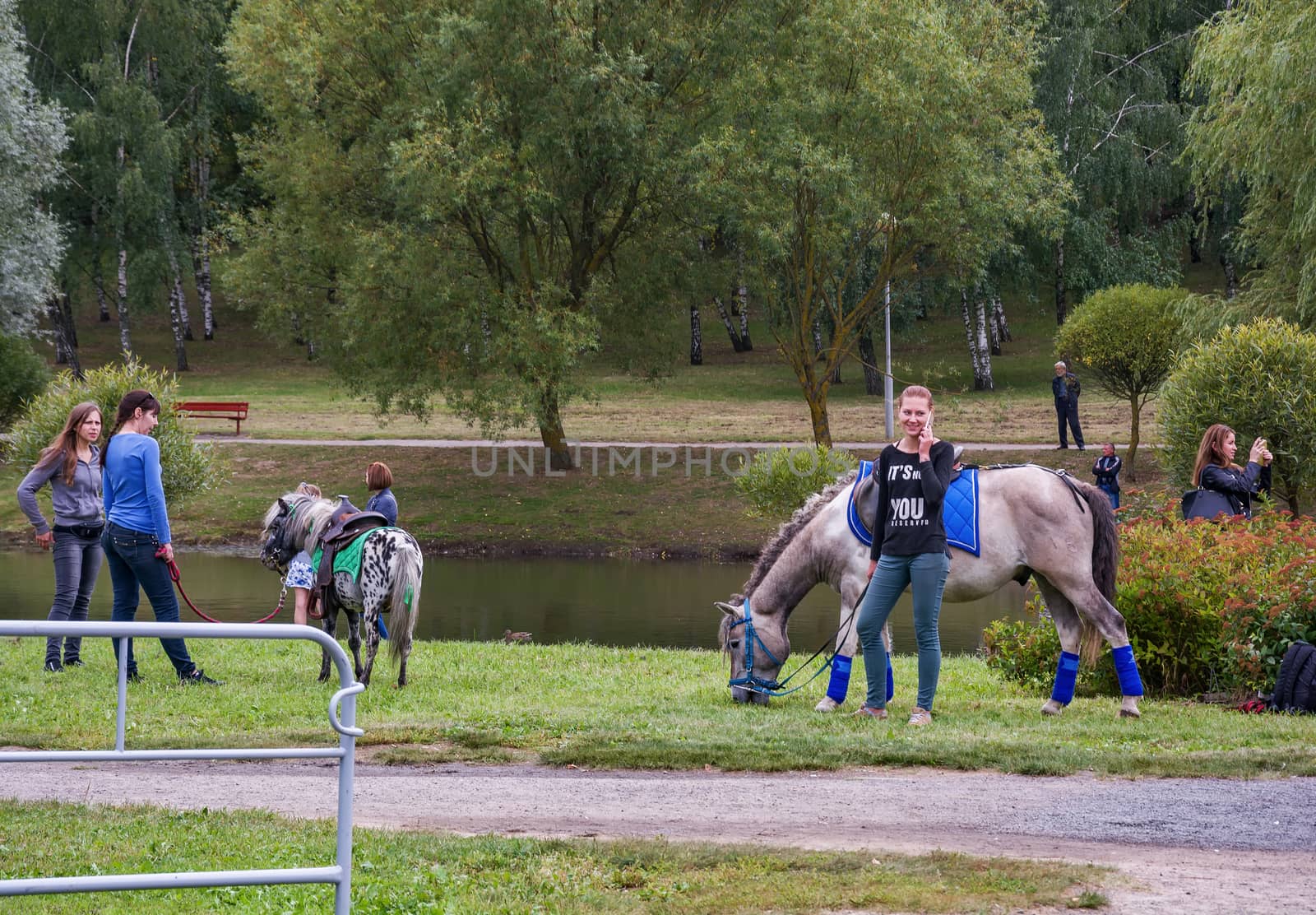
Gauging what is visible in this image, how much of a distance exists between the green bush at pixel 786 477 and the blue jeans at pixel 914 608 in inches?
602

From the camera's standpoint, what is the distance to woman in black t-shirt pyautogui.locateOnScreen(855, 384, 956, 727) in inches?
352

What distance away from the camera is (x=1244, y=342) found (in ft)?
76.8

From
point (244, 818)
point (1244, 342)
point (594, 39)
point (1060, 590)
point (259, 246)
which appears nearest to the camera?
point (244, 818)

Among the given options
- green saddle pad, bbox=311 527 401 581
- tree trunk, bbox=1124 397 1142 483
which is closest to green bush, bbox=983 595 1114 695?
green saddle pad, bbox=311 527 401 581

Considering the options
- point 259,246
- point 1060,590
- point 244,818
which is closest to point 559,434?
point 259,246

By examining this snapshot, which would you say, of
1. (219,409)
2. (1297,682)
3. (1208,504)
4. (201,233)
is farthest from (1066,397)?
(201,233)

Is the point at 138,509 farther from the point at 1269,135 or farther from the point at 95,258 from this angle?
the point at 95,258

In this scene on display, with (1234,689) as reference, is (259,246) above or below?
above

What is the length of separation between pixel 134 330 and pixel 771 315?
39513 mm

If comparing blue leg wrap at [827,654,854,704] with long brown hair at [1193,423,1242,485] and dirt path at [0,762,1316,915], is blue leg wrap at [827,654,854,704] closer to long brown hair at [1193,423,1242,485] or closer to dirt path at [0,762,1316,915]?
dirt path at [0,762,1316,915]

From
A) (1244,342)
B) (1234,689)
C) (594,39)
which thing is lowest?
(1234,689)

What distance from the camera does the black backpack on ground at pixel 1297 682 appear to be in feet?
31.5

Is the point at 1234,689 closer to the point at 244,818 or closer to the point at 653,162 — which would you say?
the point at 244,818

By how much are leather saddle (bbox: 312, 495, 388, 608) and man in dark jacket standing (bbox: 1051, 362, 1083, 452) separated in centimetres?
2474
